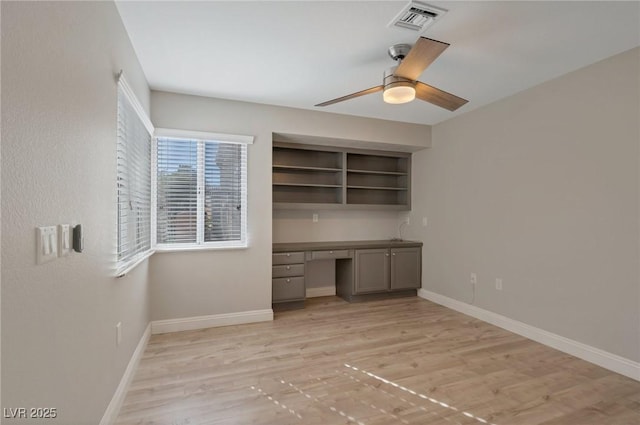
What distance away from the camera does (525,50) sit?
2.45 metres

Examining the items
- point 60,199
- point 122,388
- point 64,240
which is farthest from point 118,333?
point 60,199

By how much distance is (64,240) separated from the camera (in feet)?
4.00

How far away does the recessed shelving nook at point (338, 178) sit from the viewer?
4391mm

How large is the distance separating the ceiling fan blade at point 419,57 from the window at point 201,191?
194cm

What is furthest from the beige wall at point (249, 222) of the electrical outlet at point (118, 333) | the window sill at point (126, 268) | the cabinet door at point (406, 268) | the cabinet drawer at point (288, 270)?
the cabinet door at point (406, 268)

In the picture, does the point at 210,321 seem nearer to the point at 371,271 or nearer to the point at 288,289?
the point at 288,289

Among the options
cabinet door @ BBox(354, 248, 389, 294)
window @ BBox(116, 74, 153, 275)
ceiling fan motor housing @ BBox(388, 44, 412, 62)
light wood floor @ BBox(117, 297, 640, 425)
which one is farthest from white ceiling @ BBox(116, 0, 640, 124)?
light wood floor @ BBox(117, 297, 640, 425)

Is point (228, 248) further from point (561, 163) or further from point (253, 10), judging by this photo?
point (561, 163)

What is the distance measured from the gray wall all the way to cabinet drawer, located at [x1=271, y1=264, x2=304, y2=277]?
203 cm

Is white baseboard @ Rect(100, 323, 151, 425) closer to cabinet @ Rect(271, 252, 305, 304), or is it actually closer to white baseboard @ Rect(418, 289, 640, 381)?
cabinet @ Rect(271, 252, 305, 304)

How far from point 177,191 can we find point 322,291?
2.53 meters

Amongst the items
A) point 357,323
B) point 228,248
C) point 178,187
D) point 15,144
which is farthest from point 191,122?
point 357,323

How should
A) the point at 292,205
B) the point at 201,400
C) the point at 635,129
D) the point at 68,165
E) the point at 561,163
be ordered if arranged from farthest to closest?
the point at 292,205
the point at 561,163
the point at 635,129
the point at 201,400
the point at 68,165

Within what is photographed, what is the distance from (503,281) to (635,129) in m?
1.81
